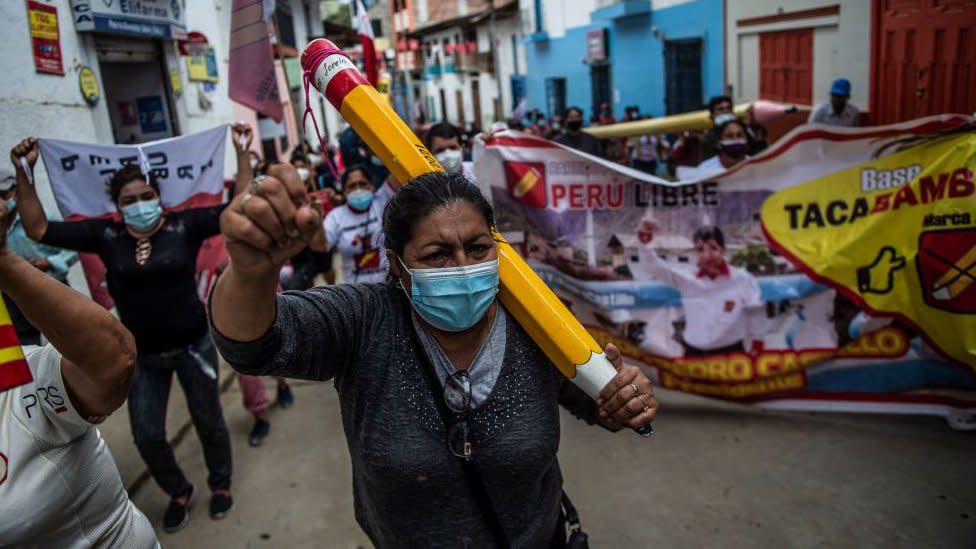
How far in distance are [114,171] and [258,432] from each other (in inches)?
72.5

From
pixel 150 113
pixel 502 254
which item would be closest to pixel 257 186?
pixel 502 254

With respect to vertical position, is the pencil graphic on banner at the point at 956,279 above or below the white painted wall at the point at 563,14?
below

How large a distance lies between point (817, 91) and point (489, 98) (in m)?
21.6

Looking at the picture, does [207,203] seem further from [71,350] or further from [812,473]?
[812,473]

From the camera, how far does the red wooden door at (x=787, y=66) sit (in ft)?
34.0

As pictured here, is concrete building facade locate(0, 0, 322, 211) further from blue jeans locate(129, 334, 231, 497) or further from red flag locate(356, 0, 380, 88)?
blue jeans locate(129, 334, 231, 497)

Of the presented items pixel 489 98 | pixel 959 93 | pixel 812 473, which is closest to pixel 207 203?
pixel 812 473

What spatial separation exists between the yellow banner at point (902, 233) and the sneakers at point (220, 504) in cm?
327

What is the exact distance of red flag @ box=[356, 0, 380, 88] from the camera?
18.4 ft

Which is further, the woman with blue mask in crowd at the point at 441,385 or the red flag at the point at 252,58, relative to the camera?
the red flag at the point at 252,58

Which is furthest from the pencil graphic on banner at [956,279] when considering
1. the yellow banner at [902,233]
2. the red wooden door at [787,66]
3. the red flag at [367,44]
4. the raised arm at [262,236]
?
the red wooden door at [787,66]

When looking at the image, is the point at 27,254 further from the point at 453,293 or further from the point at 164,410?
the point at 453,293

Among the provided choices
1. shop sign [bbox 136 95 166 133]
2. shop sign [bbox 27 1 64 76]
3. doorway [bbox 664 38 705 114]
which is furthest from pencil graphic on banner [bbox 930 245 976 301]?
doorway [bbox 664 38 705 114]

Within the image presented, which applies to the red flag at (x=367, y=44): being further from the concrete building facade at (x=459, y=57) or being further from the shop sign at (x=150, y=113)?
the concrete building facade at (x=459, y=57)
